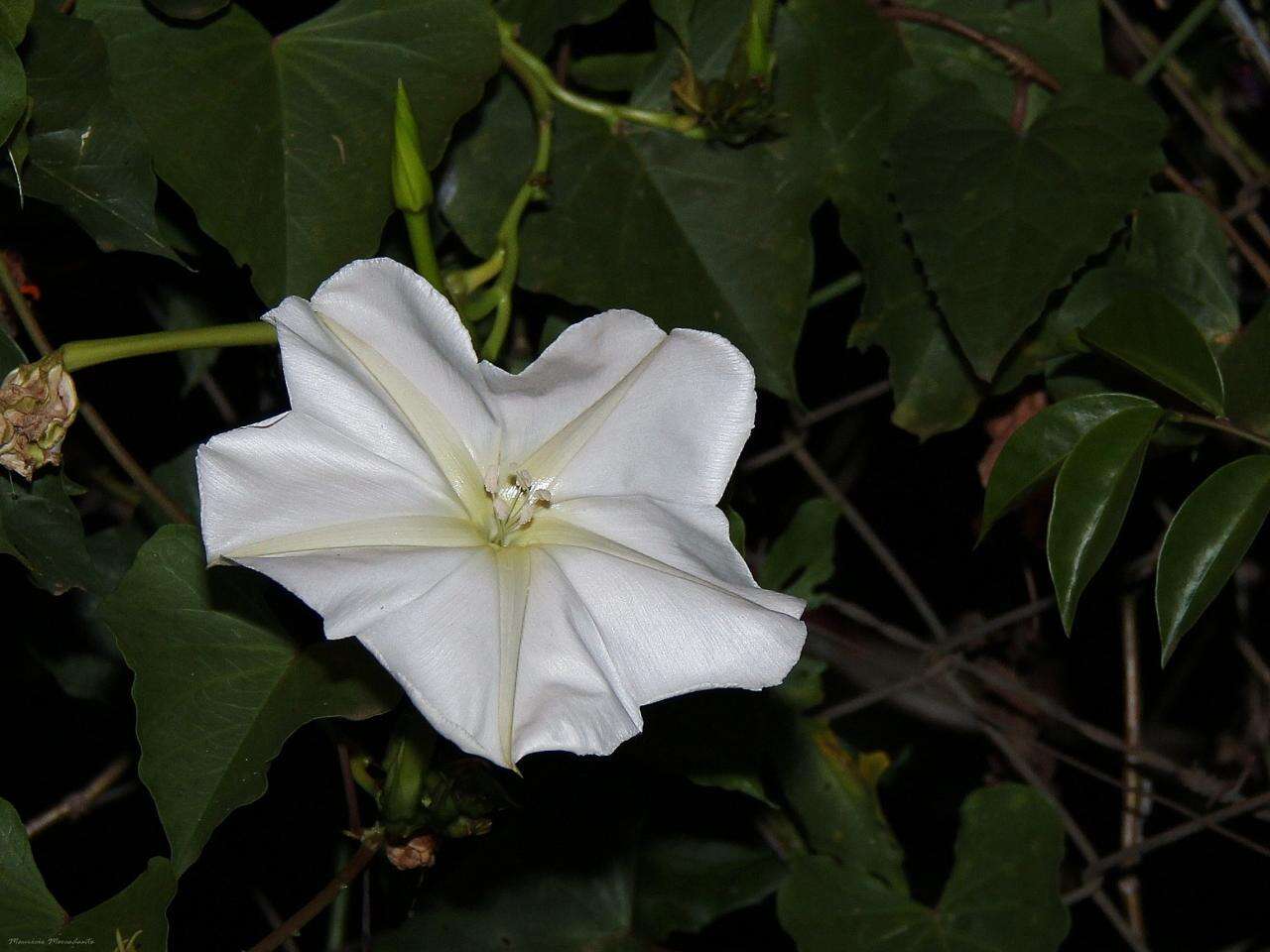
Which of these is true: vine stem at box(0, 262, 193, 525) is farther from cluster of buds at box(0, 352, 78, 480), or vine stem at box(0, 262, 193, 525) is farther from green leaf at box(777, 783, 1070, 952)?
green leaf at box(777, 783, 1070, 952)

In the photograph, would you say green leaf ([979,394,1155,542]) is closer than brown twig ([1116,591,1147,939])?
Yes

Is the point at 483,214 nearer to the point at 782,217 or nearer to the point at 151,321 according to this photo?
the point at 782,217

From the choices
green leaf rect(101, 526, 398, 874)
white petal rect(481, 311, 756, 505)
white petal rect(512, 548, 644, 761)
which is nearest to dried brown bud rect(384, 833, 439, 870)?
green leaf rect(101, 526, 398, 874)

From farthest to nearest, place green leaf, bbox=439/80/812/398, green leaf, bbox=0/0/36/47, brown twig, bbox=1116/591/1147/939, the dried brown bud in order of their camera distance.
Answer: brown twig, bbox=1116/591/1147/939, green leaf, bbox=439/80/812/398, the dried brown bud, green leaf, bbox=0/0/36/47

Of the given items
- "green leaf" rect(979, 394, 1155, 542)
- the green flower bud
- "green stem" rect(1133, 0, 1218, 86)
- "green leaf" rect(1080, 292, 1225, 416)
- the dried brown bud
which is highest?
"green stem" rect(1133, 0, 1218, 86)

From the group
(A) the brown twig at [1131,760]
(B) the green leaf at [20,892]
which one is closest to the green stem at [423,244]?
(B) the green leaf at [20,892]

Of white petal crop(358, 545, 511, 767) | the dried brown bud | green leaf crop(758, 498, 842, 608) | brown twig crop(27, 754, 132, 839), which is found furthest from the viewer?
green leaf crop(758, 498, 842, 608)

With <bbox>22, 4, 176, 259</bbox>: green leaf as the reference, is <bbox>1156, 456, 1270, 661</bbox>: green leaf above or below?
above
